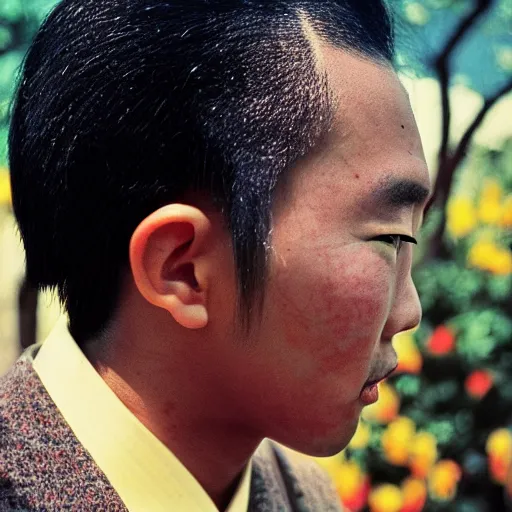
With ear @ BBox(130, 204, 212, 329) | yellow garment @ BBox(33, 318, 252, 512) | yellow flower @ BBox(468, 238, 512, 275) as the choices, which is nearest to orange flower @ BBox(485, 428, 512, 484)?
yellow flower @ BBox(468, 238, 512, 275)

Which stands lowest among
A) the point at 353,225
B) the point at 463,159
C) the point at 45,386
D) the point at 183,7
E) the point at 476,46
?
the point at 463,159

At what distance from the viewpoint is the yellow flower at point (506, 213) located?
216cm

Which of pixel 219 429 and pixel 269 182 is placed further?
pixel 219 429

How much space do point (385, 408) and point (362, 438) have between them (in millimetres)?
103

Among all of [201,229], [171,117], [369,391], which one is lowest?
[369,391]

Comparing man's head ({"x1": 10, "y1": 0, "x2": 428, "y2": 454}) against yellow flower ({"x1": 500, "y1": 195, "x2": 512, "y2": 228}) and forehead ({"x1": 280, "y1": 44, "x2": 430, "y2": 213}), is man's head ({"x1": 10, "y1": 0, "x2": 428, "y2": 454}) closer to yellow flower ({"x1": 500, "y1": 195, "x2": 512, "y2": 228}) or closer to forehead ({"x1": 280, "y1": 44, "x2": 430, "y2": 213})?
forehead ({"x1": 280, "y1": 44, "x2": 430, "y2": 213})

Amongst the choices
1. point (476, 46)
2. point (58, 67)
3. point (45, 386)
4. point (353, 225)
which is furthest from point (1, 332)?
point (476, 46)

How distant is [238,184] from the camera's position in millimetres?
1004

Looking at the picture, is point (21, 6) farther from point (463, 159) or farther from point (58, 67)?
point (463, 159)

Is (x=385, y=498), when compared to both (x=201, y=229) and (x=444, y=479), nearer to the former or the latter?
(x=444, y=479)

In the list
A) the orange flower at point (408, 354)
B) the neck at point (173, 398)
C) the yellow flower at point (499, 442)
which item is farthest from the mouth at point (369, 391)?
the yellow flower at point (499, 442)

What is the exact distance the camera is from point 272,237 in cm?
102

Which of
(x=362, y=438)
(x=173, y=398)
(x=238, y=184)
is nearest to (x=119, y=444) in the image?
(x=173, y=398)

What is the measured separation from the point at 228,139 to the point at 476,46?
4.44ft
